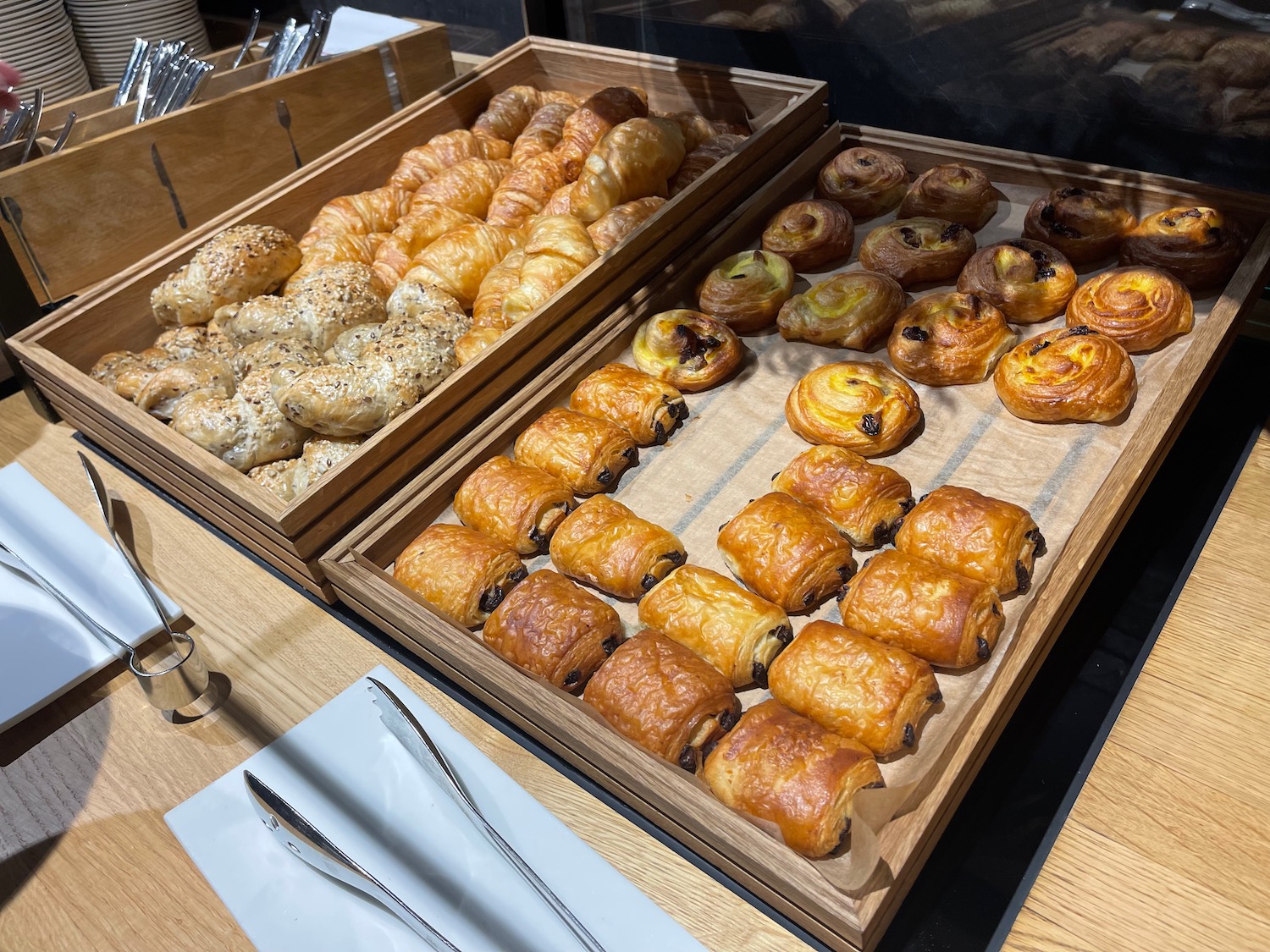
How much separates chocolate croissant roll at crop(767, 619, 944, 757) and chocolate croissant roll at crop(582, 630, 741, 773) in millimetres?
127

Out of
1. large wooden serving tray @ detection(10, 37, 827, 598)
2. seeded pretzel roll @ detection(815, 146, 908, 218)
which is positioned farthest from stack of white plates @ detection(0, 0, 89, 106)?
seeded pretzel roll @ detection(815, 146, 908, 218)

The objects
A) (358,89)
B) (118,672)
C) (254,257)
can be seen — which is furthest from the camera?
(358,89)

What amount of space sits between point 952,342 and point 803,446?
1.47ft

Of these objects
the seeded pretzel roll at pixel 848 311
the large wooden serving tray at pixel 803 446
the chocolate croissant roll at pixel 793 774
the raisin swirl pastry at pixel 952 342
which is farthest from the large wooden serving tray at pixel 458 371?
the chocolate croissant roll at pixel 793 774

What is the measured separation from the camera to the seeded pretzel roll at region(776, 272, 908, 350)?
2350 mm

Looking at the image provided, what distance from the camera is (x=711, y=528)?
2.05 meters

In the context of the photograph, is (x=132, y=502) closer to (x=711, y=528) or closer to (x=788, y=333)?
(x=711, y=528)

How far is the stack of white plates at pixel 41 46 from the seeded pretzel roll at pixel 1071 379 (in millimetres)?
3905

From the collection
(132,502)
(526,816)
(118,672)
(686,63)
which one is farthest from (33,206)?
(526,816)

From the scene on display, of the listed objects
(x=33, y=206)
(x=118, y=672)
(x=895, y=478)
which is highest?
(x=33, y=206)

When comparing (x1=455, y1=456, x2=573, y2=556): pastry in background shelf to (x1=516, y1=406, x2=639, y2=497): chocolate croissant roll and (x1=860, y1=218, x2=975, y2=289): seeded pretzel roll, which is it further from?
(x1=860, y1=218, x2=975, y2=289): seeded pretzel roll

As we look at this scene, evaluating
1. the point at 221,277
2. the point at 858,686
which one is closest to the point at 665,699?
the point at 858,686

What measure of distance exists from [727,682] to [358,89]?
3010 millimetres

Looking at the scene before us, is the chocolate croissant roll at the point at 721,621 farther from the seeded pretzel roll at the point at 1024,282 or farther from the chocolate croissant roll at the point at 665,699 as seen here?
the seeded pretzel roll at the point at 1024,282
